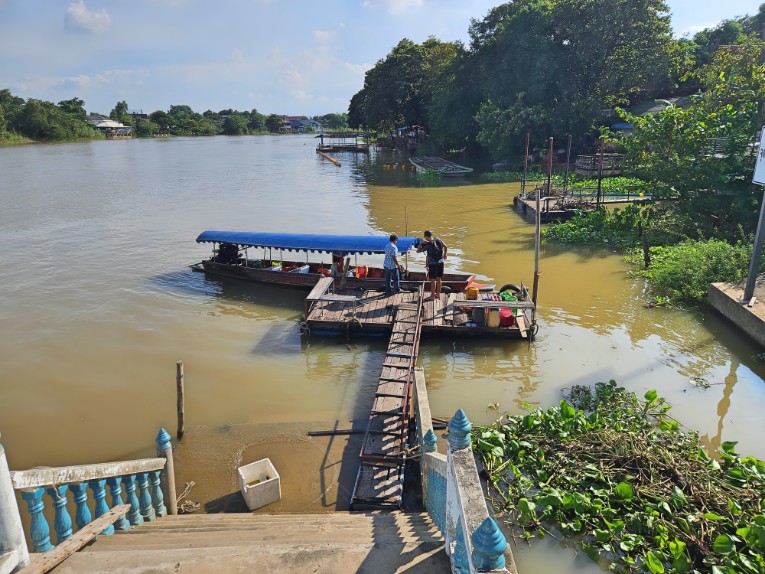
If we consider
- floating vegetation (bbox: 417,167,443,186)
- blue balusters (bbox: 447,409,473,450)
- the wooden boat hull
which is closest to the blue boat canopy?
the wooden boat hull

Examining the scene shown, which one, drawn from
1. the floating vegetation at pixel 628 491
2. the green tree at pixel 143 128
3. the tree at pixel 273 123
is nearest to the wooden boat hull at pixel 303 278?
the floating vegetation at pixel 628 491

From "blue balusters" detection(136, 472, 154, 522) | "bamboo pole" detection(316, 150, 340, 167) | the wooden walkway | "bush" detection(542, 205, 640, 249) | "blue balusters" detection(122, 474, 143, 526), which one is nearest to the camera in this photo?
"blue balusters" detection(122, 474, 143, 526)

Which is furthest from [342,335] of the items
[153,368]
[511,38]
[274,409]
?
[511,38]

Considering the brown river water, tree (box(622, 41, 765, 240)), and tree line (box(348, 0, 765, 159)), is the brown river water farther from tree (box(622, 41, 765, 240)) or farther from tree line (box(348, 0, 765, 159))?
tree line (box(348, 0, 765, 159))

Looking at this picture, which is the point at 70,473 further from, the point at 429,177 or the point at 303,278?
the point at 429,177

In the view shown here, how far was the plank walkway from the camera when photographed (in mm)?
12445

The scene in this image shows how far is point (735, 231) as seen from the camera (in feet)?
55.9

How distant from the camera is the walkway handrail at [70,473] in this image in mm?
3615

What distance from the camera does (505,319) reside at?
12484mm

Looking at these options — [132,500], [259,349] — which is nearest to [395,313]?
[259,349]

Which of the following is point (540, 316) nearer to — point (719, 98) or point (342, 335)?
point (342, 335)

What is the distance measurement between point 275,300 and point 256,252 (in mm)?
6380

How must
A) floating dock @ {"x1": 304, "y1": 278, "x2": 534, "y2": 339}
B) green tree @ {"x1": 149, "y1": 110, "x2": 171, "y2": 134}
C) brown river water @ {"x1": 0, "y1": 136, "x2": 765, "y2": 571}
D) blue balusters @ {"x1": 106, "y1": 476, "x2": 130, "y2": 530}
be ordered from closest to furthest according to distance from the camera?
blue balusters @ {"x1": 106, "y1": 476, "x2": 130, "y2": 530}, brown river water @ {"x1": 0, "y1": 136, "x2": 765, "y2": 571}, floating dock @ {"x1": 304, "y1": 278, "x2": 534, "y2": 339}, green tree @ {"x1": 149, "y1": 110, "x2": 171, "y2": 134}

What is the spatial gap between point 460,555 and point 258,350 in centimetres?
1038
